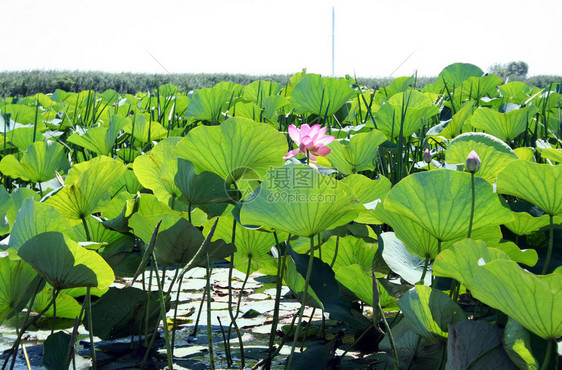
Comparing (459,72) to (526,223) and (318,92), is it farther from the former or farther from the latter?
(526,223)

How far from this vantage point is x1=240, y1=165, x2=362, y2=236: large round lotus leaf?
53 cm

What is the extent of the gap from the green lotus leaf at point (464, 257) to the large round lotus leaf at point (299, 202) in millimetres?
108

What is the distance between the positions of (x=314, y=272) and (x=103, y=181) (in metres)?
0.32

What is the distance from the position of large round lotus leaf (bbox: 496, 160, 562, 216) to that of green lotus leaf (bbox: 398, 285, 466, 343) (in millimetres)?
146

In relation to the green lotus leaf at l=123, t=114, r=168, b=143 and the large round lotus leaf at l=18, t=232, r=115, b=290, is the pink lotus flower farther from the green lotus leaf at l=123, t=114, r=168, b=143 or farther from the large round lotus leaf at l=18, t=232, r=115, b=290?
the green lotus leaf at l=123, t=114, r=168, b=143

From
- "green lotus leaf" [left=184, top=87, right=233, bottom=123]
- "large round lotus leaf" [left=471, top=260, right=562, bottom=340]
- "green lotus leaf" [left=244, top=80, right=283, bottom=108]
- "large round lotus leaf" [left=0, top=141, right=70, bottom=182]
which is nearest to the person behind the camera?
"large round lotus leaf" [left=471, top=260, right=562, bottom=340]

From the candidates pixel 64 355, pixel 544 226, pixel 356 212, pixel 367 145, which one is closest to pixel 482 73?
pixel 367 145

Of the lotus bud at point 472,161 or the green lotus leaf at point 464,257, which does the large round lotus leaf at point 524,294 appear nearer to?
the green lotus leaf at point 464,257

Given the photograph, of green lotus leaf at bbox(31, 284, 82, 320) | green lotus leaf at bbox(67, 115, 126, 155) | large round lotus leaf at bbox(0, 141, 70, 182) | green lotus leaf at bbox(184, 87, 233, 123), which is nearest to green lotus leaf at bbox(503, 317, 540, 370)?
green lotus leaf at bbox(31, 284, 82, 320)

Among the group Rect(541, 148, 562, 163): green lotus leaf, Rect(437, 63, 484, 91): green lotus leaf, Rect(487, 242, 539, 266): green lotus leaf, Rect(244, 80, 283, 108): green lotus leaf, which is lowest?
Rect(487, 242, 539, 266): green lotus leaf

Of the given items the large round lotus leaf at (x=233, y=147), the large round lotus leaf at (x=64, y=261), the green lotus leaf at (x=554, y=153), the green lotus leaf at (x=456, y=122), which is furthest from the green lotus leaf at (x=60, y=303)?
the green lotus leaf at (x=456, y=122)

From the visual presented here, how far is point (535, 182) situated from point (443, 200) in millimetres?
101

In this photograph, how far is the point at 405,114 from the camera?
3.78ft

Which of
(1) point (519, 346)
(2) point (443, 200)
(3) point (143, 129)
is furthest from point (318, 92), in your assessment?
(1) point (519, 346)
